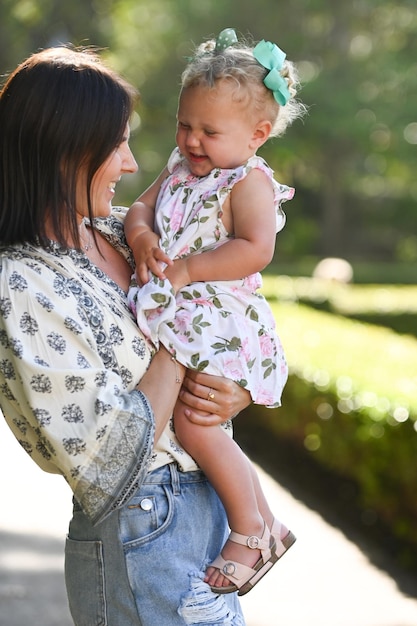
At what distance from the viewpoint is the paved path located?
5.05m

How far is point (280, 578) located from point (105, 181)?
3.82m

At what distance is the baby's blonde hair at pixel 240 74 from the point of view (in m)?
2.59

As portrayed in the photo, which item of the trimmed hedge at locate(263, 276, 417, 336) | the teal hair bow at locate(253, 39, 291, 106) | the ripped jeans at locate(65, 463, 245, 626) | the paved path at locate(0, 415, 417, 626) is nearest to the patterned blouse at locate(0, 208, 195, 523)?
the ripped jeans at locate(65, 463, 245, 626)

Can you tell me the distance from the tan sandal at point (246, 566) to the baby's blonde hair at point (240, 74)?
1.02 m

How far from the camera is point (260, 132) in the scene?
266cm

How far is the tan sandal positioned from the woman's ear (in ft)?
3.06

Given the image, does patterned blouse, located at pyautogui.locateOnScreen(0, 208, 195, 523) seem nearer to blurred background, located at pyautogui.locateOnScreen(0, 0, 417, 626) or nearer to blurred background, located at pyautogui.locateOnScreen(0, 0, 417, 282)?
blurred background, located at pyautogui.locateOnScreen(0, 0, 417, 626)

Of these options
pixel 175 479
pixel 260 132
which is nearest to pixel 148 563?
pixel 175 479

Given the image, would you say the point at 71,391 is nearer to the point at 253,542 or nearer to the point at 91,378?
the point at 91,378

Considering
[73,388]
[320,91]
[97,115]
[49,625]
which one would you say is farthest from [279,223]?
[320,91]

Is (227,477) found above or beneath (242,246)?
beneath

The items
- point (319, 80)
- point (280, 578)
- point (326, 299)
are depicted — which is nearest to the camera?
point (280, 578)

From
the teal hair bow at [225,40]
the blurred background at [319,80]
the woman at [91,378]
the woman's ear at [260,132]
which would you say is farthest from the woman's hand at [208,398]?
the blurred background at [319,80]

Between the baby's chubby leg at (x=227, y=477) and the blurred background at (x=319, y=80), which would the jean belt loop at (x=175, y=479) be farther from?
the blurred background at (x=319, y=80)
